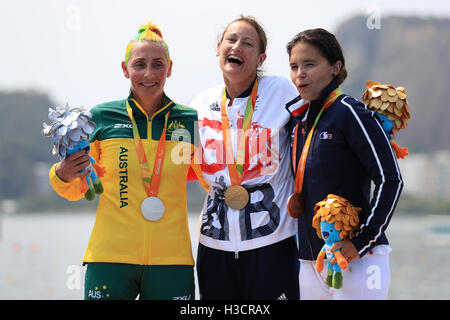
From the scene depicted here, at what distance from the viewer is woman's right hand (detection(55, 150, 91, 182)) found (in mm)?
3279

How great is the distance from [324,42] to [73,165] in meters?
1.61

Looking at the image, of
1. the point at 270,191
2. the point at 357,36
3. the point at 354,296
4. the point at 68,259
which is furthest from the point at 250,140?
the point at 357,36

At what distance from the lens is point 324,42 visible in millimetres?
3492

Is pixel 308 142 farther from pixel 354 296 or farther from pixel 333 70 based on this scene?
pixel 354 296

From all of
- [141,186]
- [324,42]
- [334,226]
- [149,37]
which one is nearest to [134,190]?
[141,186]

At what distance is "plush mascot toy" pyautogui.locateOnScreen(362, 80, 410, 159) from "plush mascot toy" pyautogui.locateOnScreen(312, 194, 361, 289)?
544 millimetres

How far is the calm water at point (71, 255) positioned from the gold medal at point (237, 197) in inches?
42.3

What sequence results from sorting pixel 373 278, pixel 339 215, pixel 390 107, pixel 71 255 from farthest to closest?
pixel 71 255
pixel 390 107
pixel 373 278
pixel 339 215

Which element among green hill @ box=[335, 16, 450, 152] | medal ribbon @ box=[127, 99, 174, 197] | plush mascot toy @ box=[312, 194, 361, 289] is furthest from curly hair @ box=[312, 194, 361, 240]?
green hill @ box=[335, 16, 450, 152]

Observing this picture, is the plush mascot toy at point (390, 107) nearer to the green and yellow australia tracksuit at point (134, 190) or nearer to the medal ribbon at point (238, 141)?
the medal ribbon at point (238, 141)

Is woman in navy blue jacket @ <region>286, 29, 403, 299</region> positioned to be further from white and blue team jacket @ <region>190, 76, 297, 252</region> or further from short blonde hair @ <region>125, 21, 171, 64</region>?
short blonde hair @ <region>125, 21, 171, 64</region>

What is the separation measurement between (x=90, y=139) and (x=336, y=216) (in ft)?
5.05

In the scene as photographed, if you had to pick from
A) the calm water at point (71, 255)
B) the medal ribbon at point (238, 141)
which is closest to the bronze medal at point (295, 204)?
the medal ribbon at point (238, 141)

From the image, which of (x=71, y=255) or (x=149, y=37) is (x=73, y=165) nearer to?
(x=149, y=37)
